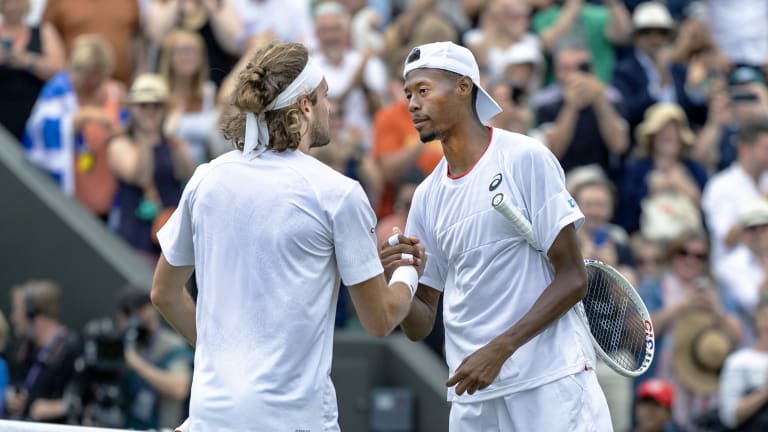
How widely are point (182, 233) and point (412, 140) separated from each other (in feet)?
17.5

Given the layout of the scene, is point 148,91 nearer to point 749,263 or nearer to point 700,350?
point 700,350

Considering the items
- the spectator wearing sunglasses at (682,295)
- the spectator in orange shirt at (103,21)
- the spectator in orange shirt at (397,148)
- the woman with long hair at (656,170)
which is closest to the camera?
the spectator wearing sunglasses at (682,295)

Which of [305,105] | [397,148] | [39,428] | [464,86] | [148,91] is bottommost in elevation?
[39,428]

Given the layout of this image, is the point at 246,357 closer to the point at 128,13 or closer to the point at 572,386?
the point at 572,386

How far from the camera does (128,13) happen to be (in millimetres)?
10820

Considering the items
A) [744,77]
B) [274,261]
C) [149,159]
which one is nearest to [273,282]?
[274,261]

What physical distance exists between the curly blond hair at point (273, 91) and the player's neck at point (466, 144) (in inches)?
28.6

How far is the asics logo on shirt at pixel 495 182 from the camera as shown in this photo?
197 inches

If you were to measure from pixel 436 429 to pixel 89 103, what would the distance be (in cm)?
321

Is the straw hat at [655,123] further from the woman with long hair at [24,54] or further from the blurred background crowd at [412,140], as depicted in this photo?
the woman with long hair at [24,54]

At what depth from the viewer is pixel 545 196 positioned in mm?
4914

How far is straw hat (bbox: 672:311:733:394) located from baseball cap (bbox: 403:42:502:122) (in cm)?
417

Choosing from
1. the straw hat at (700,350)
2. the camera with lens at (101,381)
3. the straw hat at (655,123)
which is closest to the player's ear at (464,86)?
the camera with lens at (101,381)

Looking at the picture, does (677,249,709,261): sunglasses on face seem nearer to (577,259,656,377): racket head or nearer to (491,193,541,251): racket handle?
(577,259,656,377): racket head
